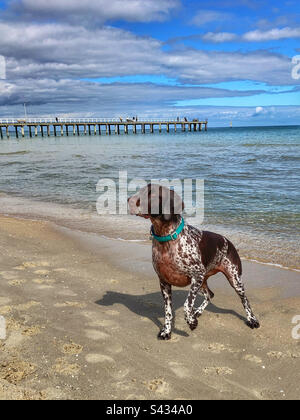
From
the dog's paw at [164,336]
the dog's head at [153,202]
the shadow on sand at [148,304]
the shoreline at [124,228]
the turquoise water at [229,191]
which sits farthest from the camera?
the turquoise water at [229,191]

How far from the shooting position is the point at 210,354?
13.4ft

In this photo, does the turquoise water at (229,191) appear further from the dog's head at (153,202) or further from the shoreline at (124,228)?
the dog's head at (153,202)

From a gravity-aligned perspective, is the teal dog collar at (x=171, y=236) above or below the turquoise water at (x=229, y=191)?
above

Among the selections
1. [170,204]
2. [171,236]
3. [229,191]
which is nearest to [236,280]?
[171,236]

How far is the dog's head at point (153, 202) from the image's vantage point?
12.1ft

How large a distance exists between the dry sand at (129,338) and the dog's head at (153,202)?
1.58 m

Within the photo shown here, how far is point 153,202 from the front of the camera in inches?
147

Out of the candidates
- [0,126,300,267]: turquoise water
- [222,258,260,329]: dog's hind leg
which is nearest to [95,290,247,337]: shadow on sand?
[222,258,260,329]: dog's hind leg

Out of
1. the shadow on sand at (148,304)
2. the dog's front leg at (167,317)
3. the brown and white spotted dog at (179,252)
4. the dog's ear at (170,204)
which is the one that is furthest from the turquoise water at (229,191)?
the dog's ear at (170,204)

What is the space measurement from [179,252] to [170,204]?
2.09 ft

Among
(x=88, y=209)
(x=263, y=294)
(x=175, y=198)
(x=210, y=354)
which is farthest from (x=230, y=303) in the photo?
(x=88, y=209)

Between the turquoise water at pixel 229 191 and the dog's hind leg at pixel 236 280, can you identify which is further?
the turquoise water at pixel 229 191

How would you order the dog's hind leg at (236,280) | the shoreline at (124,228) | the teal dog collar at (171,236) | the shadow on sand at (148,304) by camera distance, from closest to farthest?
1. the teal dog collar at (171,236)
2. the dog's hind leg at (236,280)
3. the shadow on sand at (148,304)
4. the shoreline at (124,228)

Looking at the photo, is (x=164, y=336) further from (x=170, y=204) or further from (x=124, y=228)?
(x=124, y=228)
